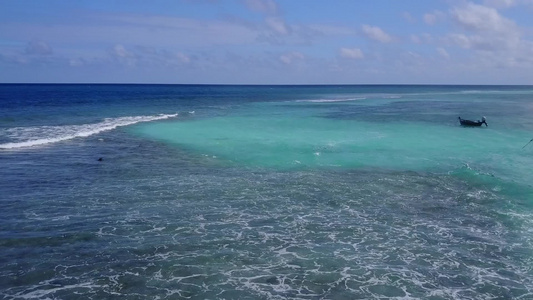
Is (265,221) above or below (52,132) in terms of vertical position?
below

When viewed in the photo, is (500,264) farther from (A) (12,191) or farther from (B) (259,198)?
(A) (12,191)

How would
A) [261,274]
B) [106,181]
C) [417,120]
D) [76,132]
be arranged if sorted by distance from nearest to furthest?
[261,274] < [106,181] < [76,132] < [417,120]

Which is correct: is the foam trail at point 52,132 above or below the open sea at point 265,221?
above

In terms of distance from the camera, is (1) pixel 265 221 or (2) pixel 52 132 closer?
(1) pixel 265 221

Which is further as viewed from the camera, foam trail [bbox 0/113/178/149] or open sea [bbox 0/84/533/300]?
foam trail [bbox 0/113/178/149]

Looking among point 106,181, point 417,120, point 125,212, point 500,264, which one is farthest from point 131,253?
point 417,120

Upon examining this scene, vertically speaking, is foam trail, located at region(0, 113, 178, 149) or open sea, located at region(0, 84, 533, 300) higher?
foam trail, located at region(0, 113, 178, 149)

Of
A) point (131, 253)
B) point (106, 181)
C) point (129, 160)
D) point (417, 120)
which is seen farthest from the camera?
point (417, 120)

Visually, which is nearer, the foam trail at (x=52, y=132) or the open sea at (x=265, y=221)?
the open sea at (x=265, y=221)
